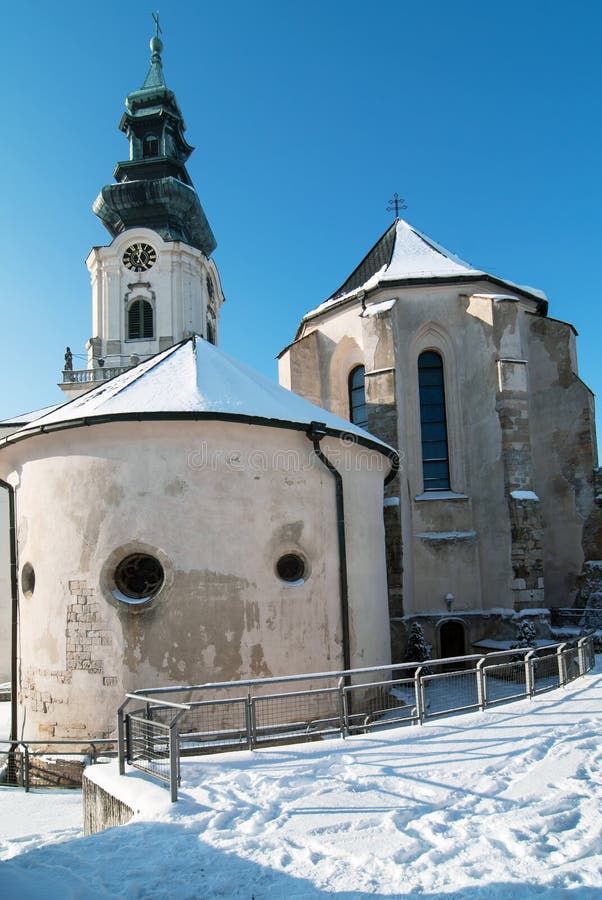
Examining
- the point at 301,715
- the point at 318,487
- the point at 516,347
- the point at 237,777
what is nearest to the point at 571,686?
the point at 301,715

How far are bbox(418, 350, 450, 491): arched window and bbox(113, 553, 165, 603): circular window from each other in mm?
10245

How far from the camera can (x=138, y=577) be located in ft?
37.4

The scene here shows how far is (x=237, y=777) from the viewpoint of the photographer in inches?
277

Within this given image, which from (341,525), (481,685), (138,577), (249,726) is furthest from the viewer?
(341,525)

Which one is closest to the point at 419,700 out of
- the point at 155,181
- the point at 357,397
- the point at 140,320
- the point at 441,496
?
the point at 441,496

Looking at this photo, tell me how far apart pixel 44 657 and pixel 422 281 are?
13.8 m

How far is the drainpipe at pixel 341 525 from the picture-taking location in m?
12.4

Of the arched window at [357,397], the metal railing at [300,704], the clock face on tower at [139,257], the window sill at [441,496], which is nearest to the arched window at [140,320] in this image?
the clock face on tower at [139,257]

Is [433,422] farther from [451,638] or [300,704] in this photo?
[300,704]

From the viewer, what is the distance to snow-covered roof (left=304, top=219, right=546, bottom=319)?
65.0 feet

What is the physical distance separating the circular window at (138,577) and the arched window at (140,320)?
22.7 meters

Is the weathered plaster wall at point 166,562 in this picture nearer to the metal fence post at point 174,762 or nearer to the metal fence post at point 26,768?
the metal fence post at point 26,768

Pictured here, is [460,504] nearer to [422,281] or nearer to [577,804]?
[422,281]

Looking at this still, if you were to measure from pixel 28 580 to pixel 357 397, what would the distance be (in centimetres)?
1194
